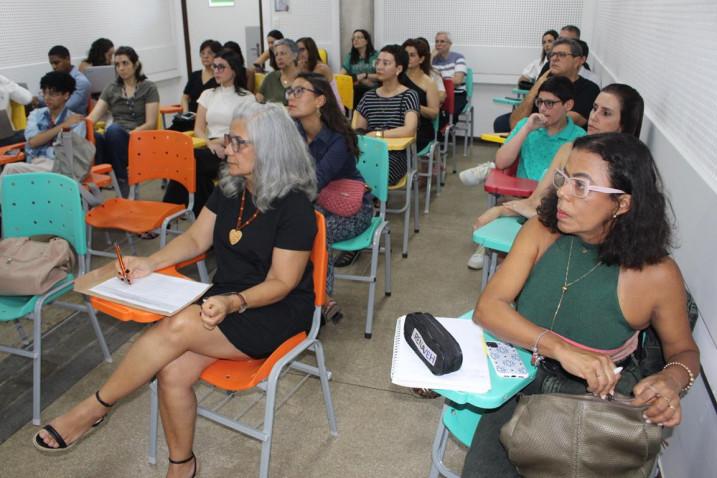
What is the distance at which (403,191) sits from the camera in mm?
5449

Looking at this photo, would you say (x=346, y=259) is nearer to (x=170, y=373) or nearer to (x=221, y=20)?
(x=170, y=373)

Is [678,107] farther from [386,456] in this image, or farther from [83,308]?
[83,308]

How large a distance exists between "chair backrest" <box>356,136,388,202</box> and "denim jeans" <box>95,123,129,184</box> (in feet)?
7.83

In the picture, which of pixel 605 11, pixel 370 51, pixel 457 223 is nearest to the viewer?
pixel 457 223

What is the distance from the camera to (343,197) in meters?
2.93

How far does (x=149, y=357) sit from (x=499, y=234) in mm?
1316

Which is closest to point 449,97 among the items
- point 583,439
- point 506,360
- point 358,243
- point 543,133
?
point 543,133

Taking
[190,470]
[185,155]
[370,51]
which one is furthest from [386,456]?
[370,51]

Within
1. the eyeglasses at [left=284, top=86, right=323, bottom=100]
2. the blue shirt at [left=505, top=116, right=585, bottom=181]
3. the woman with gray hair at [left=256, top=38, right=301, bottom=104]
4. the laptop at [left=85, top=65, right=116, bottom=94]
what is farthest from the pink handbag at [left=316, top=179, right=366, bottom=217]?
the laptop at [left=85, top=65, right=116, bottom=94]

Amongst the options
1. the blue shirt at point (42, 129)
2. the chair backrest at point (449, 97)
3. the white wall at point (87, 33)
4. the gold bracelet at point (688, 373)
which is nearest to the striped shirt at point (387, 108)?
the chair backrest at point (449, 97)

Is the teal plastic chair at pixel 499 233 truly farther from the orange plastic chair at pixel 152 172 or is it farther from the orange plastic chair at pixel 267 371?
the orange plastic chair at pixel 152 172

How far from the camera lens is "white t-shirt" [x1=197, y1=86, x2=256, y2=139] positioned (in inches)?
172

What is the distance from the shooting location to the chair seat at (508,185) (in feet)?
8.90

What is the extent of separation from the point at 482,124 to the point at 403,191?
2.63 metres
